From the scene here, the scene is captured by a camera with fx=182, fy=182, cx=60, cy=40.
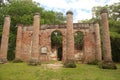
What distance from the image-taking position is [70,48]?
20547mm

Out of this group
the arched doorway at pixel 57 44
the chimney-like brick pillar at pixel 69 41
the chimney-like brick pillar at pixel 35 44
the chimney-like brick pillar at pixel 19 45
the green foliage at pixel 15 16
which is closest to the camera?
the chimney-like brick pillar at pixel 69 41

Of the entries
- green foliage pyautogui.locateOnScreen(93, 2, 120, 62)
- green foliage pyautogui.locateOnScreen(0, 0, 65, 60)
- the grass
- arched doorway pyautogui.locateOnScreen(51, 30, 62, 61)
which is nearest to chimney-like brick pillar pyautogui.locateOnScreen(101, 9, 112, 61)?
the grass

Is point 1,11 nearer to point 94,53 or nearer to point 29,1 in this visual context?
point 29,1

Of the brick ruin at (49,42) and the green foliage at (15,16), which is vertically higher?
the green foliage at (15,16)

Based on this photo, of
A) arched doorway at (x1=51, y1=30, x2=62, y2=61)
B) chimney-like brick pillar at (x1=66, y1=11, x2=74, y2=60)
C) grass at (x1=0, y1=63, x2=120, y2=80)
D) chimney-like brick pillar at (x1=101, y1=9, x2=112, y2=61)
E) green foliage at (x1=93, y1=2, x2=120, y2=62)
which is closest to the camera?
grass at (x1=0, y1=63, x2=120, y2=80)

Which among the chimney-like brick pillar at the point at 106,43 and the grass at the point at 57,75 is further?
the chimney-like brick pillar at the point at 106,43

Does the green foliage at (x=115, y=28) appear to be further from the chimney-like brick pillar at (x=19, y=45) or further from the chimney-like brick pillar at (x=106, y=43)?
the chimney-like brick pillar at (x=19, y=45)

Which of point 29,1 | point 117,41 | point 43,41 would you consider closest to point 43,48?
point 43,41

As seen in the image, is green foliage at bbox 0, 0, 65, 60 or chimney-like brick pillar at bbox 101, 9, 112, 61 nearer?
chimney-like brick pillar at bbox 101, 9, 112, 61

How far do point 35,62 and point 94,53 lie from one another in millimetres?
10905

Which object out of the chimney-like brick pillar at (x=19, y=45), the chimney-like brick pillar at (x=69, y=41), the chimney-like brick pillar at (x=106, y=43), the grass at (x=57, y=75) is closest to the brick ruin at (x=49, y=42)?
the chimney-like brick pillar at (x=19, y=45)

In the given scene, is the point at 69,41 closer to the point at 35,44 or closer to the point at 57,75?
the point at 35,44

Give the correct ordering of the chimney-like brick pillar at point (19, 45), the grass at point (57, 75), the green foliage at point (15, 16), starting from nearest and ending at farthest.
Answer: the grass at point (57, 75) → the chimney-like brick pillar at point (19, 45) → the green foliage at point (15, 16)

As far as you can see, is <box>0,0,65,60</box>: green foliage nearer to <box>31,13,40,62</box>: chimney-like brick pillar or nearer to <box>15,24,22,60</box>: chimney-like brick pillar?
<box>15,24,22,60</box>: chimney-like brick pillar
